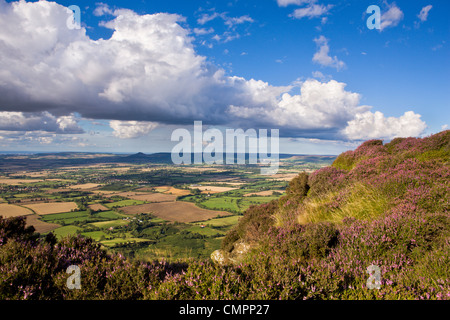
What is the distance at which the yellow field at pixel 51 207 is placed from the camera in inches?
2537

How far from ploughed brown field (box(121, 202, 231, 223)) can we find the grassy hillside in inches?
2253

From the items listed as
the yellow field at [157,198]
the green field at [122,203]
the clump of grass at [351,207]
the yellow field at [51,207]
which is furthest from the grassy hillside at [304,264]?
the yellow field at [157,198]

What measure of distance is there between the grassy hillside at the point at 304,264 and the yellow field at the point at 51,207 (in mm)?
74381

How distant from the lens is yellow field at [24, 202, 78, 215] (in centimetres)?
6444

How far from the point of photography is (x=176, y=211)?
236 ft

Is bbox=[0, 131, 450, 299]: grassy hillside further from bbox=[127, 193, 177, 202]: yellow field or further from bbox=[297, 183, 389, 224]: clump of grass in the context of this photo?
bbox=[127, 193, 177, 202]: yellow field

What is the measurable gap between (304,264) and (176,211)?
2781 inches

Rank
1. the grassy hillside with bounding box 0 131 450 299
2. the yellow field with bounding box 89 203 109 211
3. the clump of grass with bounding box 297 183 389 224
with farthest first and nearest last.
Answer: the yellow field with bounding box 89 203 109 211, the clump of grass with bounding box 297 183 389 224, the grassy hillside with bounding box 0 131 450 299

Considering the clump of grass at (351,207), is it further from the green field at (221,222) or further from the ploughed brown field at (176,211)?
the ploughed brown field at (176,211)

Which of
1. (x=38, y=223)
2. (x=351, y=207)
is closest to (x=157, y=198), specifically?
(x=38, y=223)

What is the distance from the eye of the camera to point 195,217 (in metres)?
63.8

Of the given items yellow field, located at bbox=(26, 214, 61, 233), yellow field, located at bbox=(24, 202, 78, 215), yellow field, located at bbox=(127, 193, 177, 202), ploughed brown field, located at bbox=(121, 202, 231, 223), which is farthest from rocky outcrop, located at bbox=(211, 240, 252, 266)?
yellow field, located at bbox=(127, 193, 177, 202)

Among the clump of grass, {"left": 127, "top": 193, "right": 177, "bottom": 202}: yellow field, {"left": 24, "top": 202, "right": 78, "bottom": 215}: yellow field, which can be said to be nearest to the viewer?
the clump of grass
